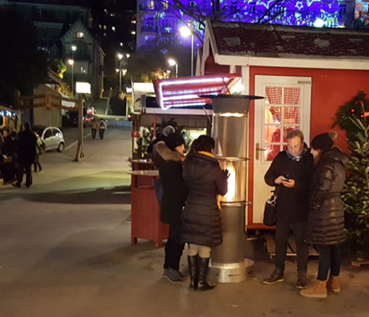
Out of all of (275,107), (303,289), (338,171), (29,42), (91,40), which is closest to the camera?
(338,171)

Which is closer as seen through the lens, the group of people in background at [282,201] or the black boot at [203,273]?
the group of people in background at [282,201]

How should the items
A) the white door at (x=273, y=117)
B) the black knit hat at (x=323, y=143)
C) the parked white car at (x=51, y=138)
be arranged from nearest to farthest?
the black knit hat at (x=323, y=143)
the white door at (x=273, y=117)
the parked white car at (x=51, y=138)

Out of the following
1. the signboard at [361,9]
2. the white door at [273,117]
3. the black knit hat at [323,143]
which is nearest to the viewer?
the black knit hat at [323,143]

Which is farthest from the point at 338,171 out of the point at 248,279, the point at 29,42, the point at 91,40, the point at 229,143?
the point at 91,40

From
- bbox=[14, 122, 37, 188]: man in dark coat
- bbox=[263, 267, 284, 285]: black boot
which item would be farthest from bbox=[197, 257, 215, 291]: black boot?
bbox=[14, 122, 37, 188]: man in dark coat

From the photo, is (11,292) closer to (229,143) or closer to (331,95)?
(229,143)

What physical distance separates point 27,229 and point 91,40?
58.4 meters

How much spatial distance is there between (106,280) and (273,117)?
12.0ft

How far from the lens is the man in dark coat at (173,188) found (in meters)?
5.40

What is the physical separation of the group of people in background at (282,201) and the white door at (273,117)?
78.5 inches

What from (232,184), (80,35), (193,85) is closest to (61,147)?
(193,85)

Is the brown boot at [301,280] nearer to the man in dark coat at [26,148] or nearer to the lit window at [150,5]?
the man in dark coat at [26,148]

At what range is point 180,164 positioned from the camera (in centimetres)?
544

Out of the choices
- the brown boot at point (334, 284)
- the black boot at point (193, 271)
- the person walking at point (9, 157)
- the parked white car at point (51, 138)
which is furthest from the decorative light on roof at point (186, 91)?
the parked white car at point (51, 138)
